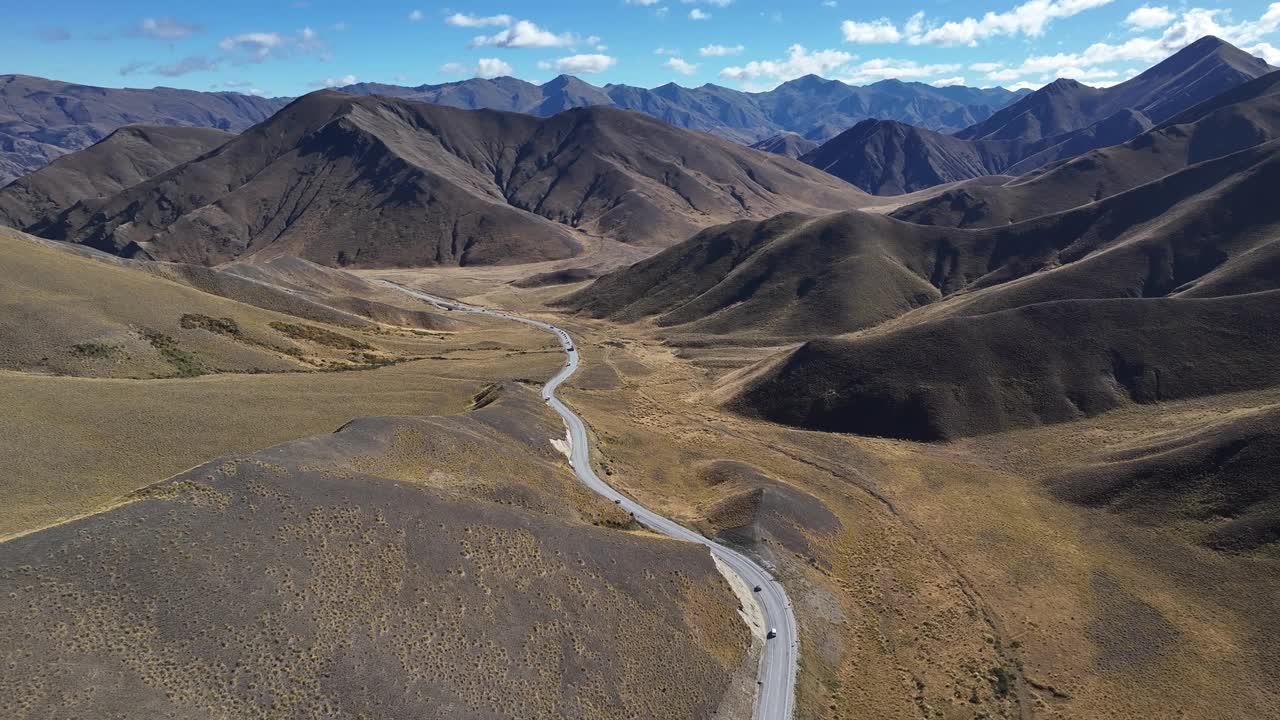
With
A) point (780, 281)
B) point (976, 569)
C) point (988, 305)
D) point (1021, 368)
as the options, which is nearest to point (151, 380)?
point (976, 569)

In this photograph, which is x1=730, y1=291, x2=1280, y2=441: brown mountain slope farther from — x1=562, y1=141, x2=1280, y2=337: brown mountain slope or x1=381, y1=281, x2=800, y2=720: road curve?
x1=381, y1=281, x2=800, y2=720: road curve

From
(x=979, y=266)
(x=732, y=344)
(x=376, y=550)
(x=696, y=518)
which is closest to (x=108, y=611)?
(x=376, y=550)

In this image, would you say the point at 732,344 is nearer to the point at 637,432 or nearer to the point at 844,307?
the point at 844,307

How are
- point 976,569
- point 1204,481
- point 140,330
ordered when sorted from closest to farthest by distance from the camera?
point 976,569 → point 1204,481 → point 140,330

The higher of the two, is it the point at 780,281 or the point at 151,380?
the point at 780,281

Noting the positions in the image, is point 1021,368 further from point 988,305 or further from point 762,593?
point 762,593

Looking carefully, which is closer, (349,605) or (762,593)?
(349,605)

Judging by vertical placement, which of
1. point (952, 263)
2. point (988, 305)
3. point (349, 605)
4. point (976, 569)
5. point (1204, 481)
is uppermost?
point (952, 263)

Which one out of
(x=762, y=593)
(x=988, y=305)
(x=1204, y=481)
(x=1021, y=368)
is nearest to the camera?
(x=762, y=593)
